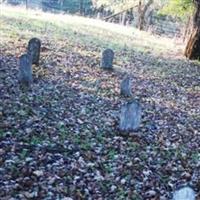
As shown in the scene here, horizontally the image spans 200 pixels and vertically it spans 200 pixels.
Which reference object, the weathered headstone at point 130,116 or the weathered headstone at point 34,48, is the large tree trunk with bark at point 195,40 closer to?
the weathered headstone at point 34,48

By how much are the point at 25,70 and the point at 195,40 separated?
38.9ft

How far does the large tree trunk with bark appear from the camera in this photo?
21.7m

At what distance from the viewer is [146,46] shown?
25891mm

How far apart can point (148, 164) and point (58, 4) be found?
1841 inches

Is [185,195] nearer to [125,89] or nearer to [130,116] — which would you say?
[130,116]

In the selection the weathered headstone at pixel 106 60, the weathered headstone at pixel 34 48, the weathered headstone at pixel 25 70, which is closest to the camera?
the weathered headstone at pixel 25 70

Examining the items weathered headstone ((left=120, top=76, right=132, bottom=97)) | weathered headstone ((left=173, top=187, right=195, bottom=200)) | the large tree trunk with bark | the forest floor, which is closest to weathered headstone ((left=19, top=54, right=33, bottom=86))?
the forest floor

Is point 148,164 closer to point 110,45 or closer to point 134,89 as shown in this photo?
point 134,89

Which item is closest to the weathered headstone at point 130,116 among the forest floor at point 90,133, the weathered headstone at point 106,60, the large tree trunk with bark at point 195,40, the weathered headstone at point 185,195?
the forest floor at point 90,133

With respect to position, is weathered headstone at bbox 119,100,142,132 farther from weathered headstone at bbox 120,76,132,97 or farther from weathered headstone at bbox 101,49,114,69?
weathered headstone at bbox 101,49,114,69

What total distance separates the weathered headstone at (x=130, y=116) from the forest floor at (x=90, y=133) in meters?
0.22

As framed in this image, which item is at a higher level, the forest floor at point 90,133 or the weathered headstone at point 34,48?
the weathered headstone at point 34,48

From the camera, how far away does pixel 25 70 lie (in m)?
12.3

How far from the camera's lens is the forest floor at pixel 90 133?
7.37 m
